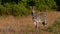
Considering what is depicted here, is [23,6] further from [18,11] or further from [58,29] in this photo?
[58,29]

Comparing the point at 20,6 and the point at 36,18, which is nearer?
the point at 36,18

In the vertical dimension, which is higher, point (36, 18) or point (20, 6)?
point (36, 18)

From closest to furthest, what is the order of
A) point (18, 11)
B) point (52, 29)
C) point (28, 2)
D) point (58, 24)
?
point (52, 29), point (58, 24), point (18, 11), point (28, 2)

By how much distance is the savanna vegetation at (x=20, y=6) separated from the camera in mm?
22281

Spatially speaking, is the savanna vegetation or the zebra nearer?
the zebra

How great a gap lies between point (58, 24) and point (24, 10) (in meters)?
8.17

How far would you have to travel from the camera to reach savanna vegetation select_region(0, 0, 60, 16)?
22.3m

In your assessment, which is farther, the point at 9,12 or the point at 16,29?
the point at 9,12

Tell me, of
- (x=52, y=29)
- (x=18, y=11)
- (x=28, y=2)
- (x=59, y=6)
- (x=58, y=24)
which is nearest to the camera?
(x=52, y=29)

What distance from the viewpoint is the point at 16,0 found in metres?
23.6

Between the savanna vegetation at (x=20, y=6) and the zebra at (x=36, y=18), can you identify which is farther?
the savanna vegetation at (x=20, y=6)

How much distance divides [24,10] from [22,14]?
59cm

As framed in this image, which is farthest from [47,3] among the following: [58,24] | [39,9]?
[58,24]

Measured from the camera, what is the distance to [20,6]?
22609mm
